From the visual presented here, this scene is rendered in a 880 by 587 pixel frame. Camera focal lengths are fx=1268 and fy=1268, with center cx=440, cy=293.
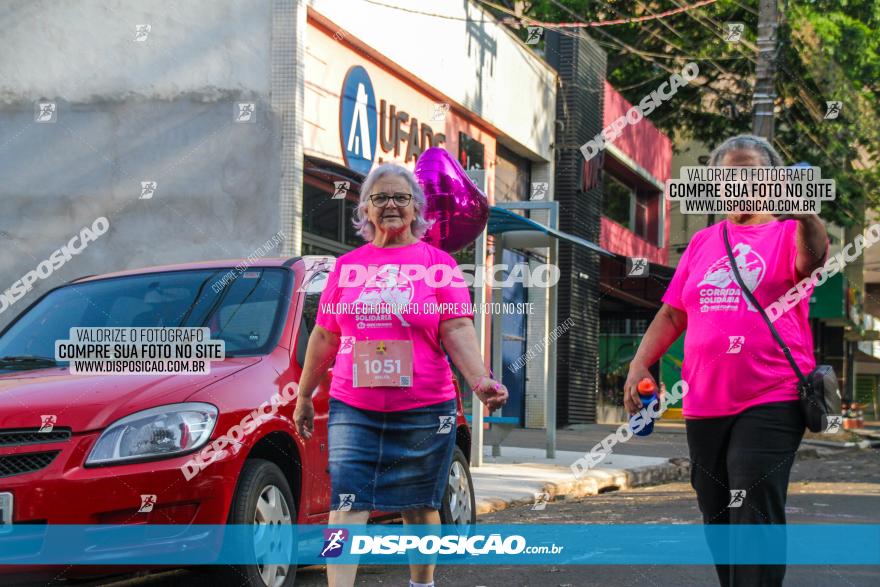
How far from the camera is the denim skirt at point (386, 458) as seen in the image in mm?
4844

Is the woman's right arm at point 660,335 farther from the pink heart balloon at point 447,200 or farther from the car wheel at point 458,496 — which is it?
the pink heart balloon at point 447,200

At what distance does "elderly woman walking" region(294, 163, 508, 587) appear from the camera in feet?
16.0

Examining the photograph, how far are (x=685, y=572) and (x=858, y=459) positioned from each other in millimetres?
13967

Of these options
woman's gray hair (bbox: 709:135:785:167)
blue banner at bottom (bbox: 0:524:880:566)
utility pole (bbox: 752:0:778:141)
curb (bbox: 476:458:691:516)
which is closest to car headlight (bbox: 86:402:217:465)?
blue banner at bottom (bbox: 0:524:880:566)

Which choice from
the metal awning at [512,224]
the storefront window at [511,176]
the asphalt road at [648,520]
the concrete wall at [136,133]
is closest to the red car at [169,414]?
the asphalt road at [648,520]

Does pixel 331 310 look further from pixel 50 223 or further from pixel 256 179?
pixel 50 223

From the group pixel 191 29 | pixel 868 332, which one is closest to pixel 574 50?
pixel 191 29

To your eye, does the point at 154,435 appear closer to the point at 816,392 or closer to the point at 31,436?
the point at 31,436

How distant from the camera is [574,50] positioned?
24.2m

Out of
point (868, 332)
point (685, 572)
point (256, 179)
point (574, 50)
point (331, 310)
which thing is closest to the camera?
point (331, 310)

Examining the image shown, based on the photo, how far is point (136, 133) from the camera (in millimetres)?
13836

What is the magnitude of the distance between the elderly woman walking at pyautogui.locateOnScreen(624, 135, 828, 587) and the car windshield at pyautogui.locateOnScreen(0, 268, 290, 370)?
2468mm

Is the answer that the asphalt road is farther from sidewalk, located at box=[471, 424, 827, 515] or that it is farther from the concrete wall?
the concrete wall

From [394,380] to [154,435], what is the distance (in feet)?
4.10
